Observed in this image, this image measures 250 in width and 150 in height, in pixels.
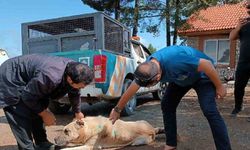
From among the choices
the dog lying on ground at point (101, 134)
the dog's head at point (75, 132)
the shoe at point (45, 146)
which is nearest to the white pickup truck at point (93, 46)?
the dog lying on ground at point (101, 134)

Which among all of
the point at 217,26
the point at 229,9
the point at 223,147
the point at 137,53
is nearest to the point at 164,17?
the point at 217,26

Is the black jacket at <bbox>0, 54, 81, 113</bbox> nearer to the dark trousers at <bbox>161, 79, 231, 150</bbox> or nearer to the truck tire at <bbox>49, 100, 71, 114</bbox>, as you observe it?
the dark trousers at <bbox>161, 79, 231, 150</bbox>

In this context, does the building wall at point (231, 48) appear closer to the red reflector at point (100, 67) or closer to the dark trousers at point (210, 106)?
the red reflector at point (100, 67)

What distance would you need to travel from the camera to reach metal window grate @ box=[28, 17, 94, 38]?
689 centimetres

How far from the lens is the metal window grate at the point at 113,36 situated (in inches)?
274

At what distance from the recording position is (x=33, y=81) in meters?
3.26

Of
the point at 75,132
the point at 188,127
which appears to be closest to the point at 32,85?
the point at 75,132

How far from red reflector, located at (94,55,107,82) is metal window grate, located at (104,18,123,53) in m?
0.73

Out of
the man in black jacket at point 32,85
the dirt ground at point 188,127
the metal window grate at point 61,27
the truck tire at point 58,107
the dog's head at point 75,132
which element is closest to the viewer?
the man in black jacket at point 32,85

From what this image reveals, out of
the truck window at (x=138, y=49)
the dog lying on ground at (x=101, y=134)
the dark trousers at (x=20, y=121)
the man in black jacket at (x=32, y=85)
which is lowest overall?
the dog lying on ground at (x=101, y=134)

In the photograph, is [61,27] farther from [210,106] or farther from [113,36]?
[210,106]

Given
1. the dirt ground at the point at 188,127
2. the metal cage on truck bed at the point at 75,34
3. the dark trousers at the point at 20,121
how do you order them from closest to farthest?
the dark trousers at the point at 20,121
the dirt ground at the point at 188,127
the metal cage on truck bed at the point at 75,34

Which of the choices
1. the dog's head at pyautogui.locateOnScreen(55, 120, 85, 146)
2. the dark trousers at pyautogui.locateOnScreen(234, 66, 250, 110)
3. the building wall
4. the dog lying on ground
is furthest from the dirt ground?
the building wall

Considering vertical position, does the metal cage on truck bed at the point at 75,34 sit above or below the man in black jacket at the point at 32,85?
above
